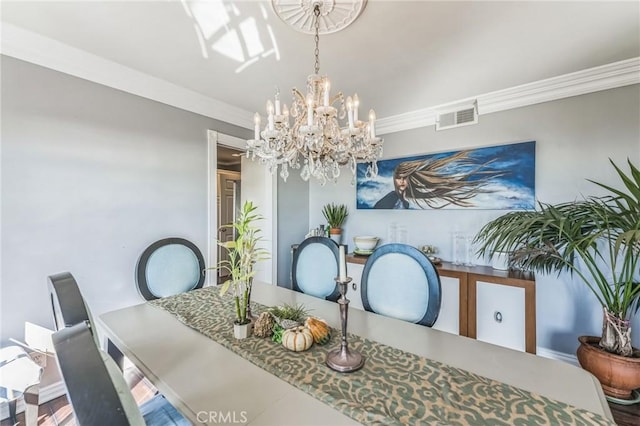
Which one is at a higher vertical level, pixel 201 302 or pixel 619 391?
pixel 201 302

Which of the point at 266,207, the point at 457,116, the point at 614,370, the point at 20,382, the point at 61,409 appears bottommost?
the point at 61,409

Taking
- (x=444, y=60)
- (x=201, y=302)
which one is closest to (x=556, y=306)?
(x=444, y=60)

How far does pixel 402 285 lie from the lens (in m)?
1.52

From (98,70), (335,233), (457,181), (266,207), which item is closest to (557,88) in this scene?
(457,181)

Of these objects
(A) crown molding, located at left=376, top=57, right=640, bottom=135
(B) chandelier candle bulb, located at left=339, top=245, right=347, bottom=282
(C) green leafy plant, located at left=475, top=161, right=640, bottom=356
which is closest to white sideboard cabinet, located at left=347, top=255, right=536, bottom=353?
(C) green leafy plant, located at left=475, top=161, right=640, bottom=356

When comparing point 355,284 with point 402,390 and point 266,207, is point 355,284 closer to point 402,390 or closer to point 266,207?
point 266,207

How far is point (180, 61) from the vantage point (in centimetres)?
201

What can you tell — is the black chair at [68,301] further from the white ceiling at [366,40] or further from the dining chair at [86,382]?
the white ceiling at [366,40]

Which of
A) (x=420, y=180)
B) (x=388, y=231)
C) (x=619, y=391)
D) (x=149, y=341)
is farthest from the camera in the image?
(x=388, y=231)

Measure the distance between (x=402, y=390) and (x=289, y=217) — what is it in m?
A: 2.92

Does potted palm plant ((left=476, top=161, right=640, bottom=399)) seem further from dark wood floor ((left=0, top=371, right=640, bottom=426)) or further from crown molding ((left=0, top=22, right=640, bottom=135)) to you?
crown molding ((left=0, top=22, right=640, bottom=135))

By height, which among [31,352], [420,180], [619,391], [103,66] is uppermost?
[103,66]

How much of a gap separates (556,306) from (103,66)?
4.23 metres

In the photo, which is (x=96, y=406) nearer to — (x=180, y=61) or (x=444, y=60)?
(x=180, y=61)
